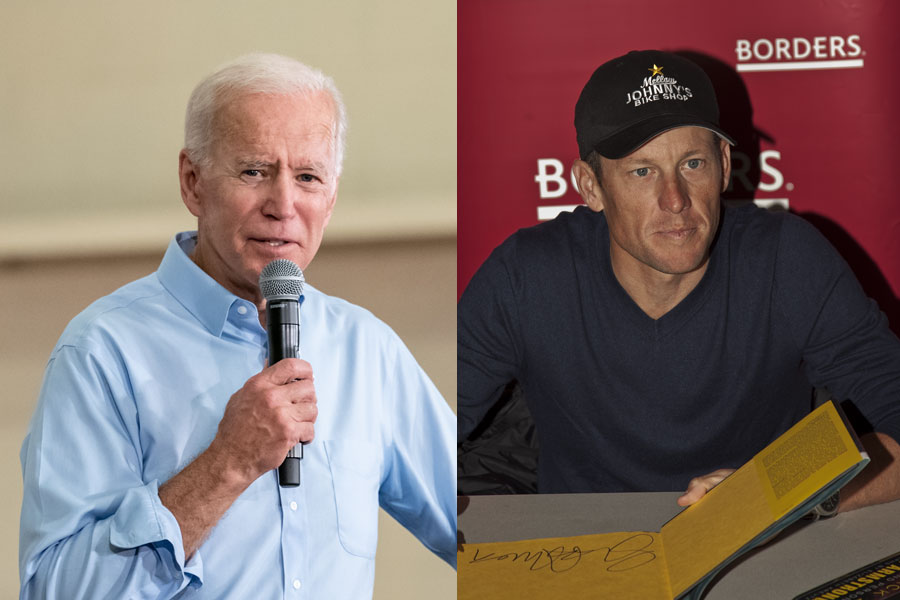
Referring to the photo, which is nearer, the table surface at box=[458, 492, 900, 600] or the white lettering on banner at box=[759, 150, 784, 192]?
the table surface at box=[458, 492, 900, 600]

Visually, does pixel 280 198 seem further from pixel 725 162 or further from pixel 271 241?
pixel 725 162

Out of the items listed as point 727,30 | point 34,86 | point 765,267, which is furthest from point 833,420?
point 34,86

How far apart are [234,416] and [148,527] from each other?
0.20m

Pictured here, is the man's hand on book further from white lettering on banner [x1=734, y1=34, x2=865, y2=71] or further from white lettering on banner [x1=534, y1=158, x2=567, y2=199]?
white lettering on banner [x1=734, y1=34, x2=865, y2=71]

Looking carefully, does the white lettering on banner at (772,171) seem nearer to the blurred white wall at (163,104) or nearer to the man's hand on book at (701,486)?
the man's hand on book at (701,486)

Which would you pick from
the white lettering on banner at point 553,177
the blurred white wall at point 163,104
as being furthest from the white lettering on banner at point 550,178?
the blurred white wall at point 163,104

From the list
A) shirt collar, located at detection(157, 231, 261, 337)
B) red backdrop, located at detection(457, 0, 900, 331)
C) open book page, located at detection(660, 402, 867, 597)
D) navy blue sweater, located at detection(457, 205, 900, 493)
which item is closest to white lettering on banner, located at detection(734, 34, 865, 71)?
red backdrop, located at detection(457, 0, 900, 331)

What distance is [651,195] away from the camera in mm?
1281

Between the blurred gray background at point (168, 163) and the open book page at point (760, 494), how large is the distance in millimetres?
679

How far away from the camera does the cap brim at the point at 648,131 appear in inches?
49.5

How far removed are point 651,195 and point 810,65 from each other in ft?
1.05

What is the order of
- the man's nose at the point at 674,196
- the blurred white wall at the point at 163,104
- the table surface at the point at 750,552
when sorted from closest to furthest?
the table surface at the point at 750,552 → the man's nose at the point at 674,196 → the blurred white wall at the point at 163,104

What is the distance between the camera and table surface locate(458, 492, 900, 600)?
3.84ft

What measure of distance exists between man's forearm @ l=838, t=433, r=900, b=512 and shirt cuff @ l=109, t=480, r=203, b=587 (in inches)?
38.9
